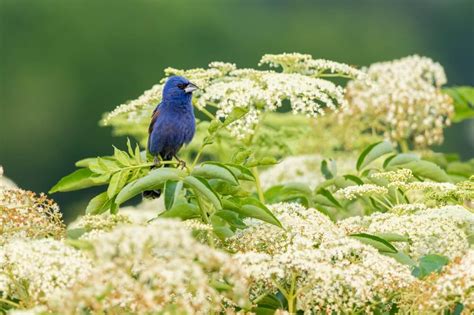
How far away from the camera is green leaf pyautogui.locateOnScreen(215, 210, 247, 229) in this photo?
429cm

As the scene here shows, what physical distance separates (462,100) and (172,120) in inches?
96.3

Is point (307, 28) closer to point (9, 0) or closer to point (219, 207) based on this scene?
point (9, 0)

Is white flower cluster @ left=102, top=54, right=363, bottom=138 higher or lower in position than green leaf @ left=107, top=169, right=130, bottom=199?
higher

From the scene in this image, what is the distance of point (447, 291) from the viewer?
3.60m

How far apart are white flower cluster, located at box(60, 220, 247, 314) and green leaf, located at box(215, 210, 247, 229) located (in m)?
0.97

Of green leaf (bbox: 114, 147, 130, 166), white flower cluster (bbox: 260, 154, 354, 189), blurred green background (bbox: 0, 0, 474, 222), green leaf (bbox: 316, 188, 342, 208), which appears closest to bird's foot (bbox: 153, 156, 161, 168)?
green leaf (bbox: 114, 147, 130, 166)

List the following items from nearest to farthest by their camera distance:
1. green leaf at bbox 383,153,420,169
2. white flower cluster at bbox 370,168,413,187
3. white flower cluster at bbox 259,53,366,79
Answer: white flower cluster at bbox 370,168,413,187 < green leaf at bbox 383,153,420,169 < white flower cluster at bbox 259,53,366,79

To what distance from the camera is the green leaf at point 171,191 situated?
164 inches

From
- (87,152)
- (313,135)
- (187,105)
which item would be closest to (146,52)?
(87,152)

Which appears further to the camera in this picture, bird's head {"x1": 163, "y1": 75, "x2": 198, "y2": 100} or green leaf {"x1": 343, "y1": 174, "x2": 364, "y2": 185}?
bird's head {"x1": 163, "y1": 75, "x2": 198, "y2": 100}

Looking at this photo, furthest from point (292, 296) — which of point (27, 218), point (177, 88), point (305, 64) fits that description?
point (305, 64)

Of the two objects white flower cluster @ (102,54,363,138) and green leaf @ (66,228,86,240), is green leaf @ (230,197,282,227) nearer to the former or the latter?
green leaf @ (66,228,86,240)

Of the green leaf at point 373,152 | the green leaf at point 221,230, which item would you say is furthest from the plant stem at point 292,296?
the green leaf at point 373,152

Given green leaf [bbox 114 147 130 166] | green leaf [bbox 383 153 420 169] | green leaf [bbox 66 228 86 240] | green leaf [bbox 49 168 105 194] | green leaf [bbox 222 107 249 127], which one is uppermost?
green leaf [bbox 222 107 249 127]
